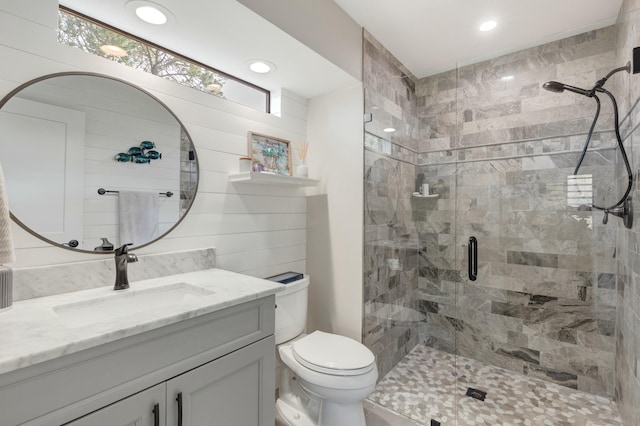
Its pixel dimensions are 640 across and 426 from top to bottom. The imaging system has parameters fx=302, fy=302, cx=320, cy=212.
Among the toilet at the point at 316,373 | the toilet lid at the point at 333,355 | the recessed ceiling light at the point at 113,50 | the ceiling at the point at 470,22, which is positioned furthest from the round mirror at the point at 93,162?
the ceiling at the point at 470,22

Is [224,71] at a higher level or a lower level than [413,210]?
higher

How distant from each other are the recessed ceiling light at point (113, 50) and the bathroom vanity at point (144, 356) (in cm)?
111

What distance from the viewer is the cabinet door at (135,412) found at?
2.71ft

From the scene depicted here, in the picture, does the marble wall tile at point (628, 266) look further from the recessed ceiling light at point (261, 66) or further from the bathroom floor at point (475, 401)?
the recessed ceiling light at point (261, 66)

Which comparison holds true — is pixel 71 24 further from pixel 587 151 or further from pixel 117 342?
pixel 587 151

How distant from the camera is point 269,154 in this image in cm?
208

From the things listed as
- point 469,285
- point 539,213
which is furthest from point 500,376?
point 539,213

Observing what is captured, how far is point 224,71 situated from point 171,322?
161 cm

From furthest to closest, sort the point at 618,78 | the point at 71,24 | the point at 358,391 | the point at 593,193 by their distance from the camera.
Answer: the point at 593,193 → the point at 618,78 → the point at 358,391 → the point at 71,24

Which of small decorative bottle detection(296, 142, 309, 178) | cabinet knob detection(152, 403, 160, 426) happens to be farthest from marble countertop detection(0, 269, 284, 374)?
small decorative bottle detection(296, 142, 309, 178)

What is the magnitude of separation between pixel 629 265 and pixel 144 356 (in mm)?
2380

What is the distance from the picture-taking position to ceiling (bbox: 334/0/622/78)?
1.85 metres

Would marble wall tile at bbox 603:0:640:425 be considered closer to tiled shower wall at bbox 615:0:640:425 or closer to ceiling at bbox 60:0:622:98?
tiled shower wall at bbox 615:0:640:425

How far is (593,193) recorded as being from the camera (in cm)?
199
